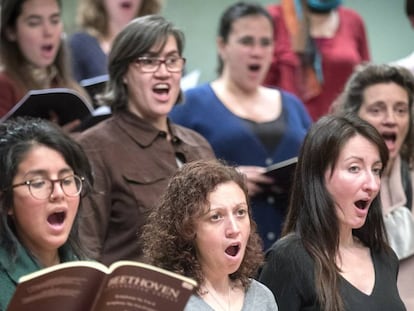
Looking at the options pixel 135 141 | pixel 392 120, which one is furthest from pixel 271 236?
pixel 135 141

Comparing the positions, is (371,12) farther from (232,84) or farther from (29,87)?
(29,87)

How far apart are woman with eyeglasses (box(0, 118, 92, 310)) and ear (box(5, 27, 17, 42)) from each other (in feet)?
3.68

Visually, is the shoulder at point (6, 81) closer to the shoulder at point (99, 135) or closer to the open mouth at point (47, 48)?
the open mouth at point (47, 48)

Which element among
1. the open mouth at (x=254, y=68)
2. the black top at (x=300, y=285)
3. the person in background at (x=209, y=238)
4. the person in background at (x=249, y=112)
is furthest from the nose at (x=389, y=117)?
the person in background at (x=209, y=238)

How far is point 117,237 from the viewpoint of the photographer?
357cm

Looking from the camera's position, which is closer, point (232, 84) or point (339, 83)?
point (232, 84)

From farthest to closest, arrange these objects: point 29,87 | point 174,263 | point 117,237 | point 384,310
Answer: point 29,87 → point 117,237 → point 384,310 → point 174,263

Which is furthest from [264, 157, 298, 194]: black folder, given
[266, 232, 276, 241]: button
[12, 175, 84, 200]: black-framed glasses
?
[12, 175, 84, 200]: black-framed glasses

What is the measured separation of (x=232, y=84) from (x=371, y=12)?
2.69 meters

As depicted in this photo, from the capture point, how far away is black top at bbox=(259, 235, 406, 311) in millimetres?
3045

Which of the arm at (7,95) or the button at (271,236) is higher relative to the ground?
the arm at (7,95)

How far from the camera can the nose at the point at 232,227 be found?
283cm

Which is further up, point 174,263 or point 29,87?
point 29,87

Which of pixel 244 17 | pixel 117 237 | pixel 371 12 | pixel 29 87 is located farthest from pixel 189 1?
pixel 117 237
